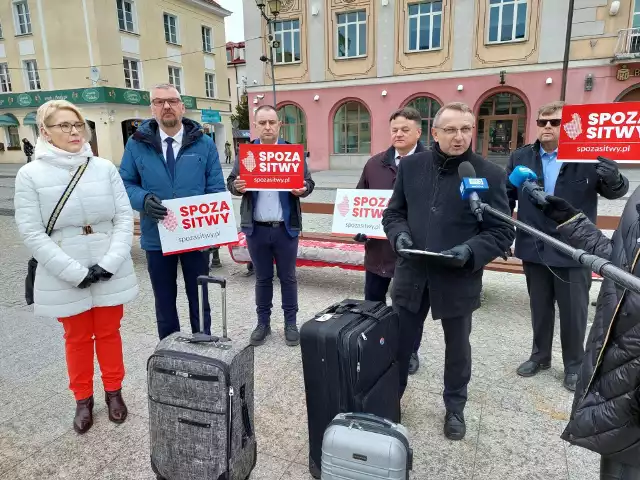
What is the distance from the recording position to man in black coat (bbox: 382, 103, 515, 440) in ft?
7.68

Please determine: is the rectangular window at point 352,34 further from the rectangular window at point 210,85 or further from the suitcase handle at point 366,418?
the suitcase handle at point 366,418

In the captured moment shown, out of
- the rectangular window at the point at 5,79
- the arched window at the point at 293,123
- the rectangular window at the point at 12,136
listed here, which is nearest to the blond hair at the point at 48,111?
the arched window at the point at 293,123

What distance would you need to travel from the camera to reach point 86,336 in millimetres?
→ 2703

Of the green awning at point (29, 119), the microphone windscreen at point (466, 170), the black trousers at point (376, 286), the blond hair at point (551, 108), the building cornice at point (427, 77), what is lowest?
the black trousers at point (376, 286)

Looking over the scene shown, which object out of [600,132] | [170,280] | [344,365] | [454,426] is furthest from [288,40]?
[344,365]

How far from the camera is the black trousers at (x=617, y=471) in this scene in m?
1.70

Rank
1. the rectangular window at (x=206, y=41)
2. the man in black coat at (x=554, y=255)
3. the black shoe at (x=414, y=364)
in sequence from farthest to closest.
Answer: the rectangular window at (x=206, y=41), the black shoe at (x=414, y=364), the man in black coat at (x=554, y=255)

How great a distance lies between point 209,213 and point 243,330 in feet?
4.68

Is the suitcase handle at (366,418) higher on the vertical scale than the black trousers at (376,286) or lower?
lower

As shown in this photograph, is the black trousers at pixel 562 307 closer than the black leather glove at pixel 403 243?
No

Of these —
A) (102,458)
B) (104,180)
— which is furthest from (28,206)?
(102,458)

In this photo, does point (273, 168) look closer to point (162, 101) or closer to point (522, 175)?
point (162, 101)

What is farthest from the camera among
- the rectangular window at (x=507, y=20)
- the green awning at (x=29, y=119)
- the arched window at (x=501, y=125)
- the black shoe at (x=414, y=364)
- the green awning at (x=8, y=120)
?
the green awning at (x=8, y=120)

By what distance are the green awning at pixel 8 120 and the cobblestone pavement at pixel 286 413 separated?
105ft
